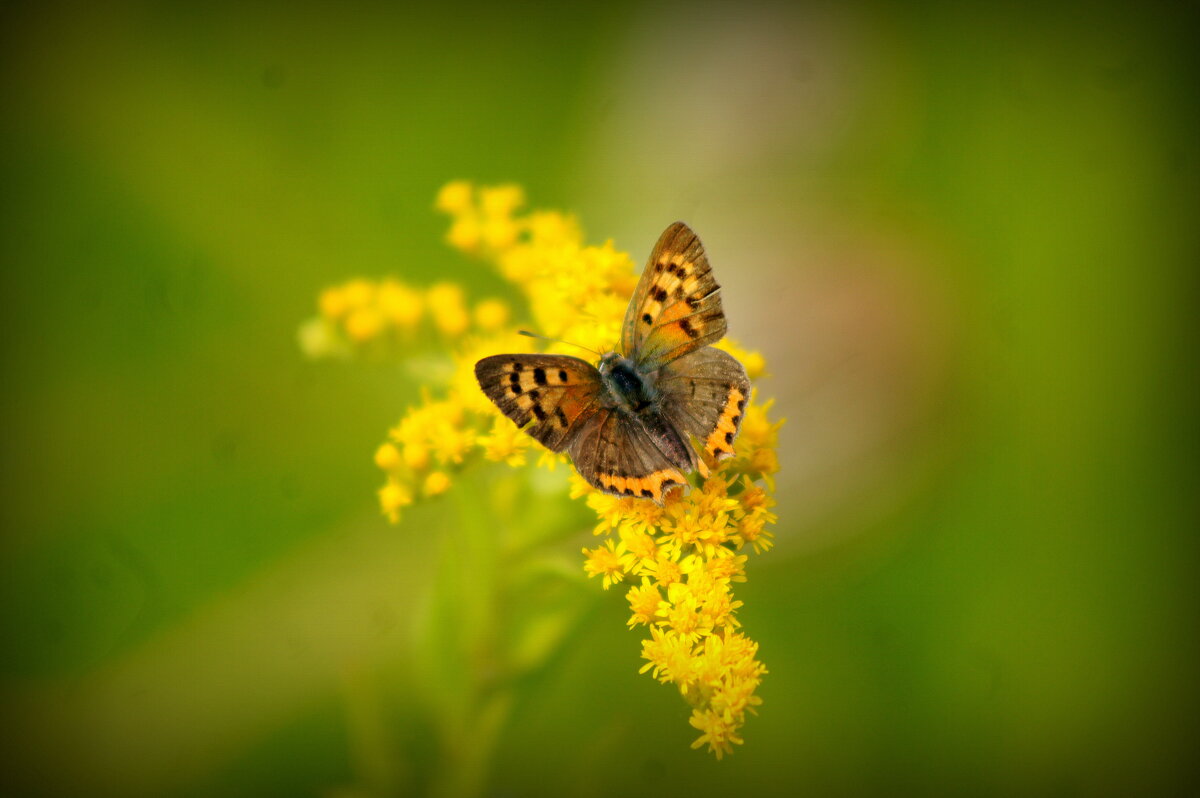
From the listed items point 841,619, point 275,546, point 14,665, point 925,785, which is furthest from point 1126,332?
point 14,665

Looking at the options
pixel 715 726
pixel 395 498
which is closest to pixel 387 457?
pixel 395 498

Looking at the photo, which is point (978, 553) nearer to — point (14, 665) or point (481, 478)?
point (481, 478)

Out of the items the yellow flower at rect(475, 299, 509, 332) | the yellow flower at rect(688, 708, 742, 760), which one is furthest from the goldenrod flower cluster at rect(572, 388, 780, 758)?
the yellow flower at rect(475, 299, 509, 332)

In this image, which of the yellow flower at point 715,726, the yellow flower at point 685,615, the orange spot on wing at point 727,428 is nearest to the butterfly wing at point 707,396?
the orange spot on wing at point 727,428

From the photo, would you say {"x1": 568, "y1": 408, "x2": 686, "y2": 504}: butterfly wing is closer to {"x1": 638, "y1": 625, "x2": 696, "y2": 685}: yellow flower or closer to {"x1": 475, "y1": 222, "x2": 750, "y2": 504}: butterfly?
{"x1": 475, "y1": 222, "x2": 750, "y2": 504}: butterfly

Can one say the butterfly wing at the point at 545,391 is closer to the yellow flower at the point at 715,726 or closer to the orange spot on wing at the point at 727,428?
the orange spot on wing at the point at 727,428

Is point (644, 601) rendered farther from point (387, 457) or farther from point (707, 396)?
point (387, 457)
